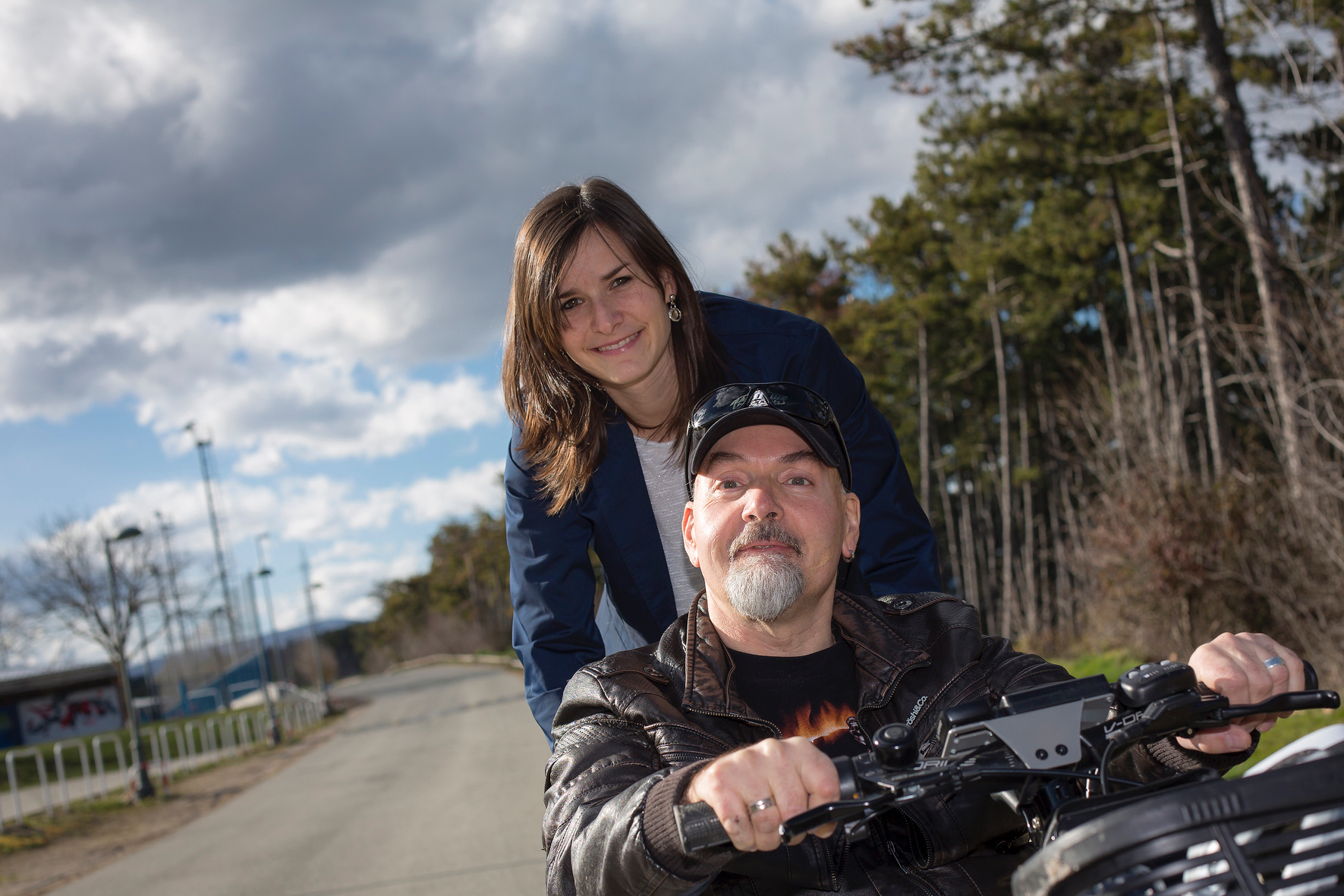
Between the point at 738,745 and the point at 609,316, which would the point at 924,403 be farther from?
the point at 738,745

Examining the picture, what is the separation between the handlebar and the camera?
1.38 metres

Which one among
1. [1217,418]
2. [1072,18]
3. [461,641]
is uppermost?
[1072,18]

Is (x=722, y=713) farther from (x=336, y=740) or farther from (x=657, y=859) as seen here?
(x=336, y=740)

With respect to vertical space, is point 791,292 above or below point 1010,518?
above

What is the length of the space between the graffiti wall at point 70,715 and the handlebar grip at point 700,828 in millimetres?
47401

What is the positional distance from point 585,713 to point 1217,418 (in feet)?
49.1

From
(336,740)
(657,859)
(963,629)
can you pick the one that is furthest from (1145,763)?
(336,740)

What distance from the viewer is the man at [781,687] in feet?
5.79

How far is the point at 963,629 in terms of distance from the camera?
2.36 m

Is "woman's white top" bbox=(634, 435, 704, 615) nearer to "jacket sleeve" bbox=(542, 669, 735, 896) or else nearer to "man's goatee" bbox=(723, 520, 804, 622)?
"man's goatee" bbox=(723, 520, 804, 622)

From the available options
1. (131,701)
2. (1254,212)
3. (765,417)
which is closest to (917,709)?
(765,417)

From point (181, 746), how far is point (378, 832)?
17948 millimetres

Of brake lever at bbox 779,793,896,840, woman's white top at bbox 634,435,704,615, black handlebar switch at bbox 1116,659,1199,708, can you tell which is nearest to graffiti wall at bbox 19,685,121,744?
woman's white top at bbox 634,435,704,615

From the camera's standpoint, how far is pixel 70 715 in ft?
137
